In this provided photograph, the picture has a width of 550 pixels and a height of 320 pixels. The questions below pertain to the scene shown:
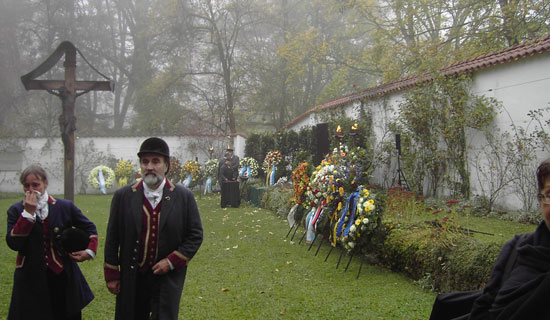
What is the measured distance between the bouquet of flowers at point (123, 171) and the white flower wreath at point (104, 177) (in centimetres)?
29

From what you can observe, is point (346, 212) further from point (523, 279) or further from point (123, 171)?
point (123, 171)

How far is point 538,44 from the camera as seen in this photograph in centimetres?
892

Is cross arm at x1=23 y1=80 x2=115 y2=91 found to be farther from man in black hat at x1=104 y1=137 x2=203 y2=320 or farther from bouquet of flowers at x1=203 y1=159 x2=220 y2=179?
bouquet of flowers at x1=203 y1=159 x2=220 y2=179

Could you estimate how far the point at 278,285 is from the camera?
5.97 m

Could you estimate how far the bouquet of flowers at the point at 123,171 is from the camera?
21225 millimetres

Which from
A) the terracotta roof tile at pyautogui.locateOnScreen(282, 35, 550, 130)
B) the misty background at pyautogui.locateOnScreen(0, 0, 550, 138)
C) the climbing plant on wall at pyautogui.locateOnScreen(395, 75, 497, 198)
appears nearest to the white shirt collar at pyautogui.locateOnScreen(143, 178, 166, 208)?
the terracotta roof tile at pyautogui.locateOnScreen(282, 35, 550, 130)

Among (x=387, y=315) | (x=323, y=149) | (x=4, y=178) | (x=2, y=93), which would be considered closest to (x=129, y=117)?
(x=2, y=93)

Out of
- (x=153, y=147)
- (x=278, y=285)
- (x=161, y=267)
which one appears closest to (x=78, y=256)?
(x=161, y=267)

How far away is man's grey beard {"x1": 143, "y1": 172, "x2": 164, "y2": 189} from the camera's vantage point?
3021mm

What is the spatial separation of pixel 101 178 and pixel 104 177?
29 centimetres

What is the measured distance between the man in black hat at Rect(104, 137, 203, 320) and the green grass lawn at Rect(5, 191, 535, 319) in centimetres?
195

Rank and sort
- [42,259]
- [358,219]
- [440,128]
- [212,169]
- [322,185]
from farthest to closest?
[212,169], [440,128], [322,185], [358,219], [42,259]

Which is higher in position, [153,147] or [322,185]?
[153,147]

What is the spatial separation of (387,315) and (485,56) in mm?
8056
